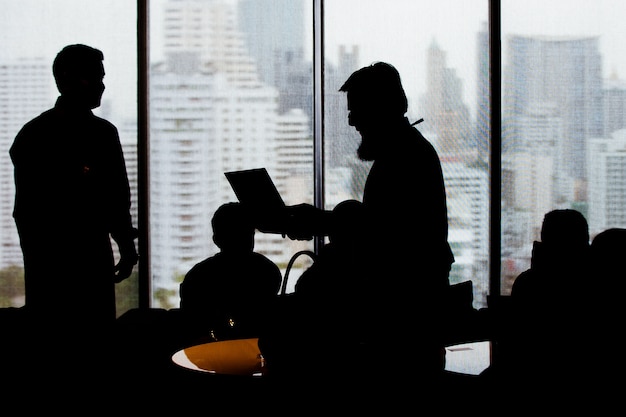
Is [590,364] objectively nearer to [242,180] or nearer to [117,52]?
[242,180]

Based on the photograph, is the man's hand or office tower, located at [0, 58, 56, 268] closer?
the man's hand

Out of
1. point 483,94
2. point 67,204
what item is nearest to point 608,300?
point 67,204

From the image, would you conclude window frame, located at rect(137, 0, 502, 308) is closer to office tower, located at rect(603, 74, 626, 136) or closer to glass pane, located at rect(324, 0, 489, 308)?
glass pane, located at rect(324, 0, 489, 308)

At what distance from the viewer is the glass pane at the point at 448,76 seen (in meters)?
4.17

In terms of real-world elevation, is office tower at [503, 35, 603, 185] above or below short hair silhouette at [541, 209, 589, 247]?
above

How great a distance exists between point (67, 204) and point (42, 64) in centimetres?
220

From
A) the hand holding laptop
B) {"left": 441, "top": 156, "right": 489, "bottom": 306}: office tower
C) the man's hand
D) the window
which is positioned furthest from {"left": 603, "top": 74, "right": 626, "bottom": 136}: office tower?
the man's hand

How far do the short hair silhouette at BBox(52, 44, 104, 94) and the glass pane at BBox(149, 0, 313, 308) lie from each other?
192 centimetres

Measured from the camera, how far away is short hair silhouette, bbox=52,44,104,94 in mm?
2713

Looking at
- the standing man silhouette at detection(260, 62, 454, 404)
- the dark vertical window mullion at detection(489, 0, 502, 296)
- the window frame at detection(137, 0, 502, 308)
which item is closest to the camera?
the standing man silhouette at detection(260, 62, 454, 404)

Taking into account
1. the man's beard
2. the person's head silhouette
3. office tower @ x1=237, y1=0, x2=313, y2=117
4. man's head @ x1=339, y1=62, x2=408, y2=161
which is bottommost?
the person's head silhouette

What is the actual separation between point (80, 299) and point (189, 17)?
8.02 feet

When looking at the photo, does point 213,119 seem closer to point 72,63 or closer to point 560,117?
point 72,63

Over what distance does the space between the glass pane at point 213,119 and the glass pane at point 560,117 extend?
1.27 m
